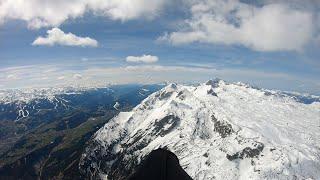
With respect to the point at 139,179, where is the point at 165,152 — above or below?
above
